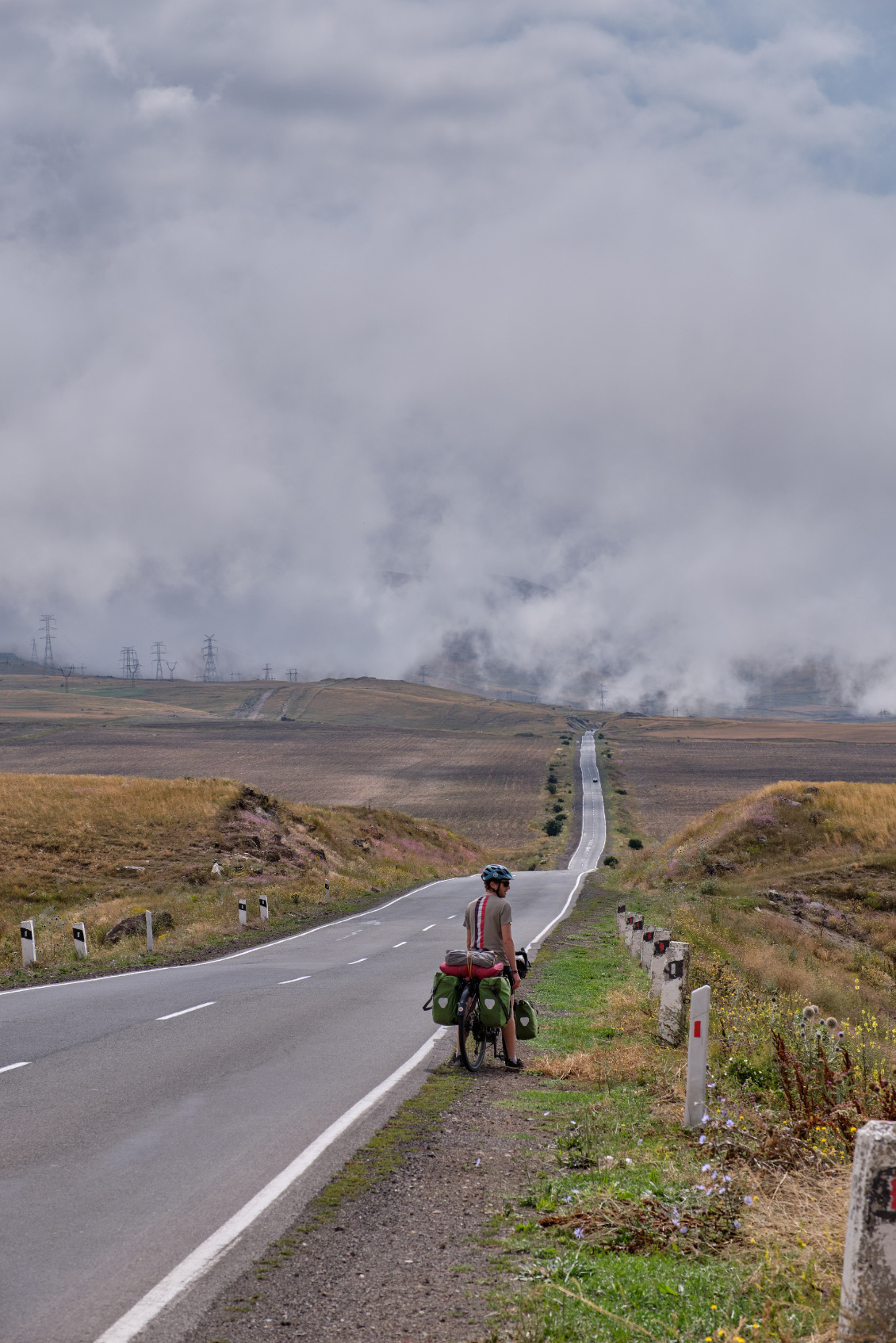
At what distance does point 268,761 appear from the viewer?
13312 centimetres

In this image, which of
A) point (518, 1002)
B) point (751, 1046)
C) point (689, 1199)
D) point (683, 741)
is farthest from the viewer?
point (683, 741)

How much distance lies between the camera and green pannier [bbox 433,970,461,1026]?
1033 centimetres

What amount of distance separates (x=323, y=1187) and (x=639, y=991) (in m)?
9.57

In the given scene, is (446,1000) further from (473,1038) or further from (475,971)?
(473,1038)

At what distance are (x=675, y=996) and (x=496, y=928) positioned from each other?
2.30 meters

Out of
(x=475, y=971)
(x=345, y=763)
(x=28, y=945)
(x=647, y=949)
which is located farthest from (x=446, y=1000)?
(x=345, y=763)

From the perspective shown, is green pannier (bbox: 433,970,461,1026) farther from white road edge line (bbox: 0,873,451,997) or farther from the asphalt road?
white road edge line (bbox: 0,873,451,997)

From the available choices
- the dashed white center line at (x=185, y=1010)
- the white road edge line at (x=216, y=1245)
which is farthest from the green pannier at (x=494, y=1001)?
the dashed white center line at (x=185, y=1010)

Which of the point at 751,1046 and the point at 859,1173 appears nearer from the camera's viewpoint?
the point at 859,1173

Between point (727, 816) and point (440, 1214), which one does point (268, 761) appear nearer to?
point (727, 816)

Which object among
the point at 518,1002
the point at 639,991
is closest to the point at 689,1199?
the point at 518,1002

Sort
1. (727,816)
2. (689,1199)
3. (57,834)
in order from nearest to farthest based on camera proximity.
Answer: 1. (689,1199)
2. (57,834)
3. (727,816)

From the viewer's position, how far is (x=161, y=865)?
35.4m

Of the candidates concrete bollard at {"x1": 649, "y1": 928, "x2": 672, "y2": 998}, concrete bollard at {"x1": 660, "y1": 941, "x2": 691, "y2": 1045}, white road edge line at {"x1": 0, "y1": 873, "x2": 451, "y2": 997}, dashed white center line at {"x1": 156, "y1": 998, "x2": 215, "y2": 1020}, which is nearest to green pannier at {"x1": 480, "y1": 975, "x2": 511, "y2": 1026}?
concrete bollard at {"x1": 660, "y1": 941, "x2": 691, "y2": 1045}
